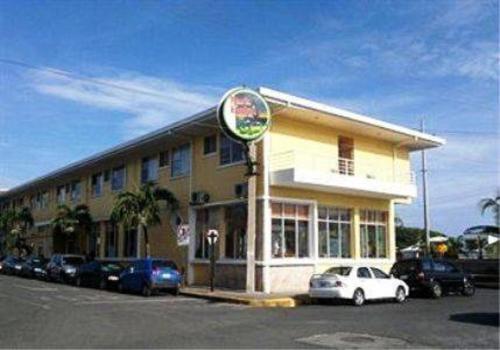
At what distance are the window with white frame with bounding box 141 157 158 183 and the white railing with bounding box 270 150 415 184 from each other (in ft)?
32.4

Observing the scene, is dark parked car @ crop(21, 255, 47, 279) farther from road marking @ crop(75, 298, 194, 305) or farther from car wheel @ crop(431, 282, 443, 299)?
car wheel @ crop(431, 282, 443, 299)

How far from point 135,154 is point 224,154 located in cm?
940

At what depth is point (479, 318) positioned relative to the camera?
57.8 ft

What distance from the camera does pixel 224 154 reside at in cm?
2955

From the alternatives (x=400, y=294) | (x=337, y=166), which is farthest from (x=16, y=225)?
(x=400, y=294)

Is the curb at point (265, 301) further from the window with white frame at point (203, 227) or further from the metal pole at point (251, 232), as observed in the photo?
the window with white frame at point (203, 227)

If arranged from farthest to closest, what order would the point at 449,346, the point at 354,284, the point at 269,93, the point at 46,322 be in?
the point at 269,93 < the point at 354,284 < the point at 46,322 < the point at 449,346

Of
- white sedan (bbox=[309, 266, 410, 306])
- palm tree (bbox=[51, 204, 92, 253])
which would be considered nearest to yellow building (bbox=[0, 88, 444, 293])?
white sedan (bbox=[309, 266, 410, 306])

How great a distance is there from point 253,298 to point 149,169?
14.9 meters

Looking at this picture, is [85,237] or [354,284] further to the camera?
[85,237]

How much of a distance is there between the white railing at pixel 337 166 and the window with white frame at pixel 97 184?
18112mm

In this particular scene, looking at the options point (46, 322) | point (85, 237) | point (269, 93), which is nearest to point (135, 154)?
point (85, 237)

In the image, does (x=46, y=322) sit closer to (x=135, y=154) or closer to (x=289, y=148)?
(x=289, y=148)

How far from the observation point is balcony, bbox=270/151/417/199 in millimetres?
26609
